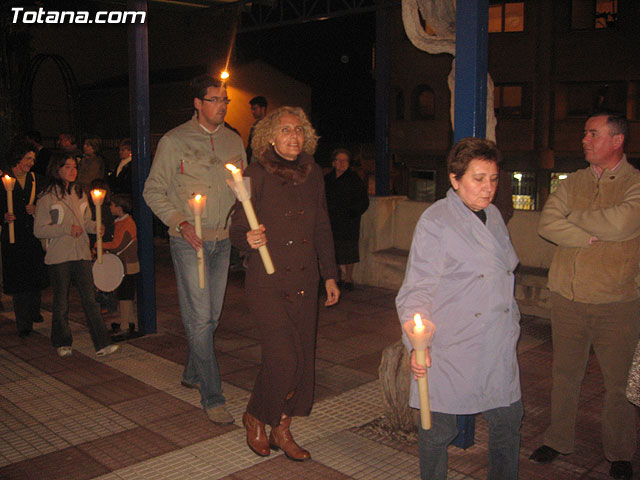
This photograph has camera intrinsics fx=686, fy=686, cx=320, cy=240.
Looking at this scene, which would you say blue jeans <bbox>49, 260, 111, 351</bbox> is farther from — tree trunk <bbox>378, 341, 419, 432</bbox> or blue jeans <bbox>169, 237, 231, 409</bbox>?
tree trunk <bbox>378, 341, 419, 432</bbox>

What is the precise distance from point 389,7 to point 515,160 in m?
18.6

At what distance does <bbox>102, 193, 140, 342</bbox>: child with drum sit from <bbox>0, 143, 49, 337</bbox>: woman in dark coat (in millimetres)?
841

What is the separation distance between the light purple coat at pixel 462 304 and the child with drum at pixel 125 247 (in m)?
4.62

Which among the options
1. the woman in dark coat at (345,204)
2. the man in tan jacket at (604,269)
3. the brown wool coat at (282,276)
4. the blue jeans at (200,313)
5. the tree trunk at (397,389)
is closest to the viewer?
the man in tan jacket at (604,269)

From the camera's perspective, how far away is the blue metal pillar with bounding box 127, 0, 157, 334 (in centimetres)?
713

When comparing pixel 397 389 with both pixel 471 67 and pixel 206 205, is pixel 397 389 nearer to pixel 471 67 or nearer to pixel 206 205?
pixel 206 205

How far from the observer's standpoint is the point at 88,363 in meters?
6.40

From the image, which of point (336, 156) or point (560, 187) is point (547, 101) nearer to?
point (336, 156)

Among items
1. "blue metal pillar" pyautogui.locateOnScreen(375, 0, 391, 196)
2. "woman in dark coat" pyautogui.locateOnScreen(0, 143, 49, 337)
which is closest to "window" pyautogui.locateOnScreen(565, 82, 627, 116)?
"blue metal pillar" pyautogui.locateOnScreen(375, 0, 391, 196)

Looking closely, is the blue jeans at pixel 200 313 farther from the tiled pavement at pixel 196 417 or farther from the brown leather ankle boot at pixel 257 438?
the brown leather ankle boot at pixel 257 438

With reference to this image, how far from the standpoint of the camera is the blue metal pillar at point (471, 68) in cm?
421

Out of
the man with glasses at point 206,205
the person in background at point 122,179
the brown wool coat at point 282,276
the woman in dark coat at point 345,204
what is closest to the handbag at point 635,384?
the brown wool coat at point 282,276

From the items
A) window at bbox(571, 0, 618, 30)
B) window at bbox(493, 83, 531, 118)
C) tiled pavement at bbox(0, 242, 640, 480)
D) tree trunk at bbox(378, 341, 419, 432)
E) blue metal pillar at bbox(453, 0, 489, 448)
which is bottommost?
tiled pavement at bbox(0, 242, 640, 480)

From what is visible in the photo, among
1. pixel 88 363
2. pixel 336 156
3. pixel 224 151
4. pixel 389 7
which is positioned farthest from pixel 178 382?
pixel 389 7
